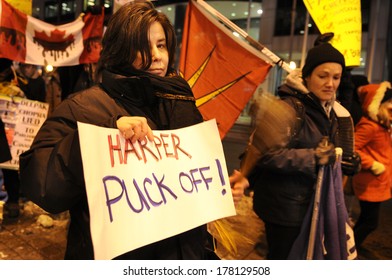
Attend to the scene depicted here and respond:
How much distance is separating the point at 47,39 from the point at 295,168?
314 centimetres

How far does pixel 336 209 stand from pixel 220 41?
5.34ft

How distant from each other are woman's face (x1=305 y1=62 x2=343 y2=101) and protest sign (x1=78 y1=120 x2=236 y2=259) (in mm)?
1110

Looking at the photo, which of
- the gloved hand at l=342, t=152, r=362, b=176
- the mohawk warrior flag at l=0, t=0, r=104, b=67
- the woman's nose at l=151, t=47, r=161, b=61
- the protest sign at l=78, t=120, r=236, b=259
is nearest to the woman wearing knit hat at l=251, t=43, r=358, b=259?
the gloved hand at l=342, t=152, r=362, b=176

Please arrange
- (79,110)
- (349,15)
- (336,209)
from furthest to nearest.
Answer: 1. (349,15)
2. (336,209)
3. (79,110)

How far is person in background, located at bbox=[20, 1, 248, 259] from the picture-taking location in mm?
1051

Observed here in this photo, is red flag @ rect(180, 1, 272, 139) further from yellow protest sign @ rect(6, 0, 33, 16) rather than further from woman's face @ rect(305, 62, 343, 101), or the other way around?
yellow protest sign @ rect(6, 0, 33, 16)

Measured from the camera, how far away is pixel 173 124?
4.19 feet

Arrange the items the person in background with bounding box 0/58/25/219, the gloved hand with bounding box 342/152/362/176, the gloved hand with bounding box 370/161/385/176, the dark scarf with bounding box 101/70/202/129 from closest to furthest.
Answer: the dark scarf with bounding box 101/70/202/129
the gloved hand with bounding box 342/152/362/176
the gloved hand with bounding box 370/161/385/176
the person in background with bounding box 0/58/25/219

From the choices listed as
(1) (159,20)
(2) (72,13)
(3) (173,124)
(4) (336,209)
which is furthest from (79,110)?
(2) (72,13)

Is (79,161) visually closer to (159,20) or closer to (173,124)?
(173,124)

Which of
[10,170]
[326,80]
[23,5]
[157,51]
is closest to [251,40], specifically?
[326,80]

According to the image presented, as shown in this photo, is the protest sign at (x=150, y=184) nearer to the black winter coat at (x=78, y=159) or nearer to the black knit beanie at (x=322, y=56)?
the black winter coat at (x=78, y=159)

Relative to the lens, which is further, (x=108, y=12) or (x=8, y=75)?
(x=108, y=12)

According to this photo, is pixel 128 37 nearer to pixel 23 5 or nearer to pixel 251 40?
pixel 251 40
